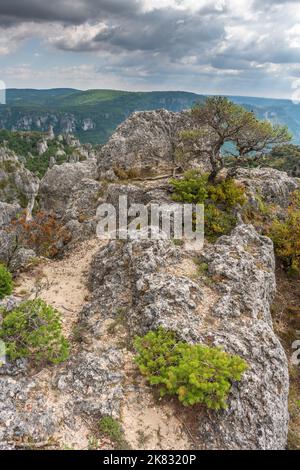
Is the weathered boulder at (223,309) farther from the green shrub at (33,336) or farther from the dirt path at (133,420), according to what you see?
the green shrub at (33,336)

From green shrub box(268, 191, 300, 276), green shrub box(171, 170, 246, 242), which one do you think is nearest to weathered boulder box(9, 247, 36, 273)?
green shrub box(171, 170, 246, 242)

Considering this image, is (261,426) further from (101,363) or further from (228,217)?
(228,217)

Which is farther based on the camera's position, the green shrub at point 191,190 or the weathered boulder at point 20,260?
the green shrub at point 191,190

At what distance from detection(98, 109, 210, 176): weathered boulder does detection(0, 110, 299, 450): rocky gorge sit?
19.4 feet

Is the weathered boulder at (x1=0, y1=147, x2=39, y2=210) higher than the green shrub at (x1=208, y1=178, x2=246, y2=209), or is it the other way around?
the green shrub at (x1=208, y1=178, x2=246, y2=209)

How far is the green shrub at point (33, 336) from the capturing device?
1102 centimetres

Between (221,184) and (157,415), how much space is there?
657 inches

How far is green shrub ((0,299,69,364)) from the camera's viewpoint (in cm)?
1102

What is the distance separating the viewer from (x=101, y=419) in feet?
31.3

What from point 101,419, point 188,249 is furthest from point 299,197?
point 101,419

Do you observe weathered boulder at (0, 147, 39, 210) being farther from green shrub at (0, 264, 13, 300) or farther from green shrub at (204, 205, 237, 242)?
green shrub at (0, 264, 13, 300)

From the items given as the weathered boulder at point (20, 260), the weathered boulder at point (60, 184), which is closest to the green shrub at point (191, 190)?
the weathered boulder at point (20, 260)

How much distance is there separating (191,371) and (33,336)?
5.27 meters

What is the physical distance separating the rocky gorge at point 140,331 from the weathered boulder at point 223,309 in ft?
0.14
